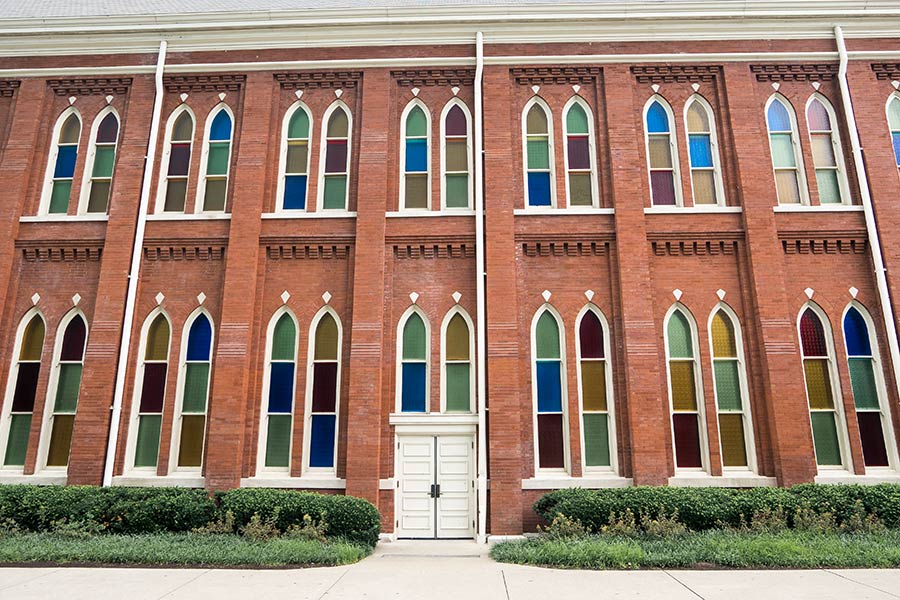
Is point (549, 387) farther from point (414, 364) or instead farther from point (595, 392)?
point (414, 364)

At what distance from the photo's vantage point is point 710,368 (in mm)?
12602

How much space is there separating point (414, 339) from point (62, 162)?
9532 mm

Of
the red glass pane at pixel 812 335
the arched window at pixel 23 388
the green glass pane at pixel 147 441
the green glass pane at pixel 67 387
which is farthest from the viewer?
the green glass pane at pixel 67 387

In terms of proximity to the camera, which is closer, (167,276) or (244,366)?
(244,366)

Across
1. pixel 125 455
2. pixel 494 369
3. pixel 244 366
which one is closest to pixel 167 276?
pixel 244 366

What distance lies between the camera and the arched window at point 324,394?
489 inches

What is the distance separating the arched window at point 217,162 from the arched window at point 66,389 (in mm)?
3815

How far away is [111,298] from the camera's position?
514 inches

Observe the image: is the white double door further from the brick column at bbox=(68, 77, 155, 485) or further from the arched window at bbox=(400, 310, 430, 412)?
the brick column at bbox=(68, 77, 155, 485)

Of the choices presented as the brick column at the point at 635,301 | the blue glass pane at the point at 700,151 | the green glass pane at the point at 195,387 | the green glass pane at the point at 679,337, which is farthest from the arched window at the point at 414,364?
the blue glass pane at the point at 700,151

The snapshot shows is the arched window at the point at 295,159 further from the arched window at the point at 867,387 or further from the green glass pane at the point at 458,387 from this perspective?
the arched window at the point at 867,387

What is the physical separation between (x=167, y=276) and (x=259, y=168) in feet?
10.3

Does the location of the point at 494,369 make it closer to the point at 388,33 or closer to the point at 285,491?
the point at 285,491

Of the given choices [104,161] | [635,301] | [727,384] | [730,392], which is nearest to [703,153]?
[635,301]
